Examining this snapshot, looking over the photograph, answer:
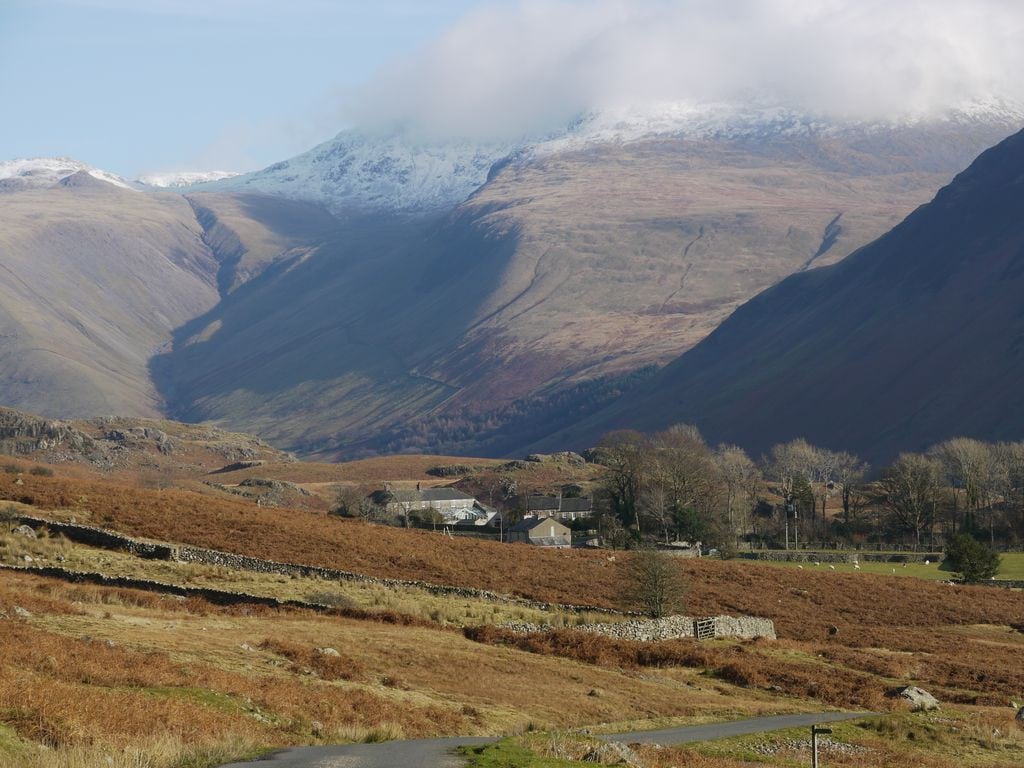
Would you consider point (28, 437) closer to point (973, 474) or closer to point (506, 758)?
point (973, 474)

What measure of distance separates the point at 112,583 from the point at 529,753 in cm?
2979

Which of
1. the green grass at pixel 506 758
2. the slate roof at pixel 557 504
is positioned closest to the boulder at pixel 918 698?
the green grass at pixel 506 758

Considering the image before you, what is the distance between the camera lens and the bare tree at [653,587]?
196ft

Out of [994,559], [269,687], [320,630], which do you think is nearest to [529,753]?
[269,687]

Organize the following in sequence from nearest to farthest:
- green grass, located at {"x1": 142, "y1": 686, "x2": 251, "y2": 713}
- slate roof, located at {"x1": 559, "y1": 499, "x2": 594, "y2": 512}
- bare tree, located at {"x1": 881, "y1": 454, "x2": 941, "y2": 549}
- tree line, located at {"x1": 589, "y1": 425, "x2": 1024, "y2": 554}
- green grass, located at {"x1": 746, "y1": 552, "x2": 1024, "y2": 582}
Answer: green grass, located at {"x1": 142, "y1": 686, "x2": 251, "y2": 713} < green grass, located at {"x1": 746, "y1": 552, "x2": 1024, "y2": 582} < tree line, located at {"x1": 589, "y1": 425, "x2": 1024, "y2": 554} < bare tree, located at {"x1": 881, "y1": 454, "x2": 941, "y2": 549} < slate roof, located at {"x1": 559, "y1": 499, "x2": 594, "y2": 512}

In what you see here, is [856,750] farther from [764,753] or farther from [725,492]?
[725,492]

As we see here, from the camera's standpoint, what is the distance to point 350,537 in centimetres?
7031

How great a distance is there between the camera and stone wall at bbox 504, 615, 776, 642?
52.0 m

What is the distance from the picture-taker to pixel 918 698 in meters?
42.9

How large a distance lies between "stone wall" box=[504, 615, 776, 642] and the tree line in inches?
1825

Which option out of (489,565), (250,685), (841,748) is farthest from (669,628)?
(250,685)

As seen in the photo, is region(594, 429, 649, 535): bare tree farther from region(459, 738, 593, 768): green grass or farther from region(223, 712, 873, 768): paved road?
region(459, 738, 593, 768): green grass

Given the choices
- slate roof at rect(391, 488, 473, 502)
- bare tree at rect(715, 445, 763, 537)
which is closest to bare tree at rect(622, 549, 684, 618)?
bare tree at rect(715, 445, 763, 537)

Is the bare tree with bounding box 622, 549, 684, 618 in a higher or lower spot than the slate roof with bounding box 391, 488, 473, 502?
lower
